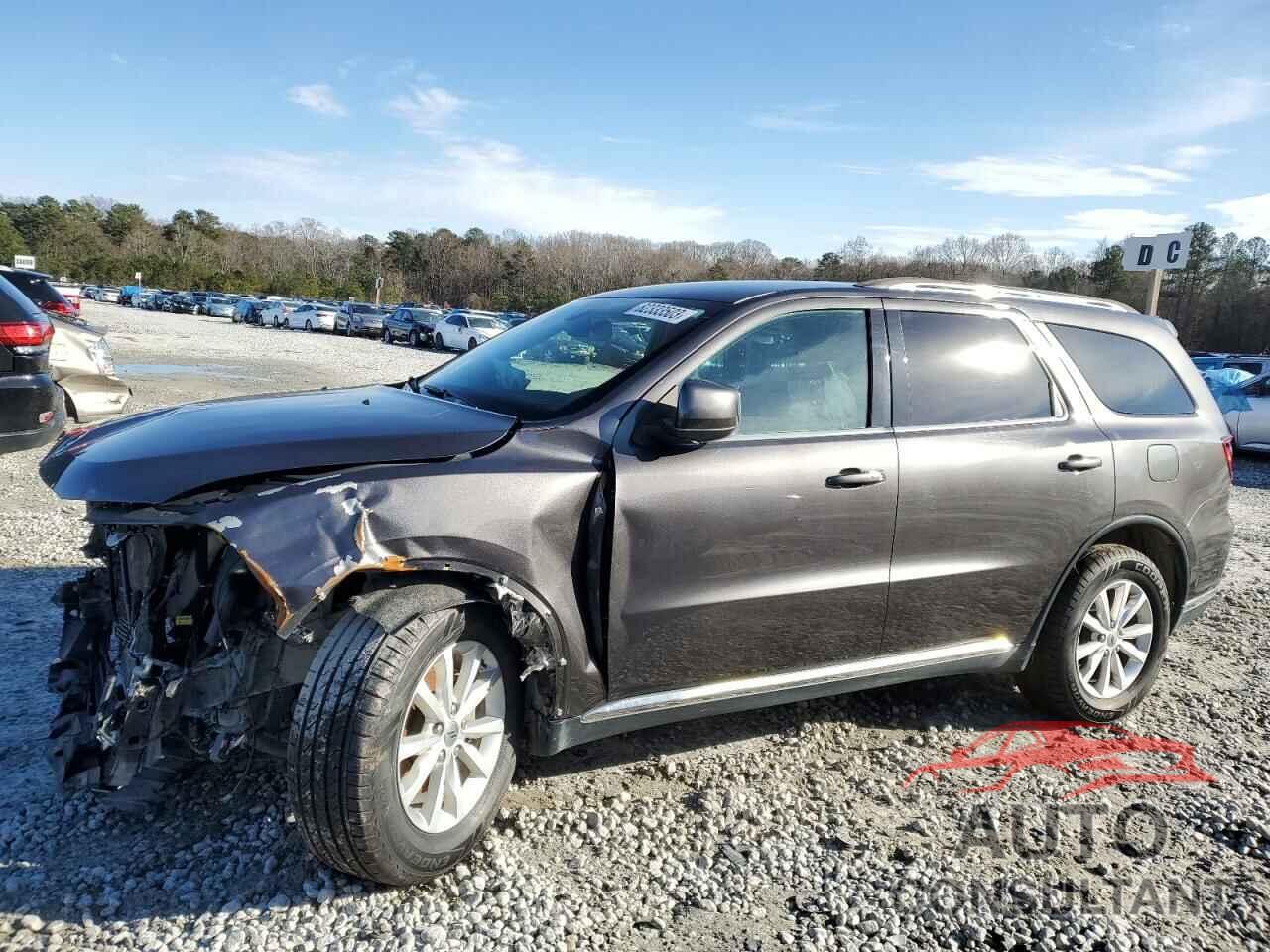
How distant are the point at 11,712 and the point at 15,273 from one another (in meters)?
9.04

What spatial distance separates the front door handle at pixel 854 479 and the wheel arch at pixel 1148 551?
3.88ft

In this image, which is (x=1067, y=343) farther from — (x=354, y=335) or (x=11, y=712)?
(x=354, y=335)

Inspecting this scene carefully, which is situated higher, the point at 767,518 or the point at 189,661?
the point at 767,518

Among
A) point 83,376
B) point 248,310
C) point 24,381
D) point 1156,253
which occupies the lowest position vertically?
point 83,376

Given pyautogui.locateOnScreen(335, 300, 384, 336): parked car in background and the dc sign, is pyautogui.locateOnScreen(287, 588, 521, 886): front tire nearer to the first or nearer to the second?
the dc sign

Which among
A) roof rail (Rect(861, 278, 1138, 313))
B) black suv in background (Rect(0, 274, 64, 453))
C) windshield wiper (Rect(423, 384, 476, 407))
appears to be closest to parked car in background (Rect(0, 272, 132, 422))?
black suv in background (Rect(0, 274, 64, 453))

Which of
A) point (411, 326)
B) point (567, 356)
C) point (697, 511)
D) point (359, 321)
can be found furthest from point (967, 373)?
point (359, 321)

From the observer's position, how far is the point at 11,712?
3670mm

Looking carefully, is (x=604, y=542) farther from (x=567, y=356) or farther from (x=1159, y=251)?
(x=1159, y=251)

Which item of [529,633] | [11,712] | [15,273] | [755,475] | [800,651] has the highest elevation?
[15,273]

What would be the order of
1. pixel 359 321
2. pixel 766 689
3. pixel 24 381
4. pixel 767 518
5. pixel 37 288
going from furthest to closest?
pixel 359 321
pixel 37 288
pixel 24 381
pixel 766 689
pixel 767 518

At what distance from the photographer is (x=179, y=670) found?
2.68 m

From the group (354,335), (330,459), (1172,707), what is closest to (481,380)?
(330,459)

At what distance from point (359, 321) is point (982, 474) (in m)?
44.8
